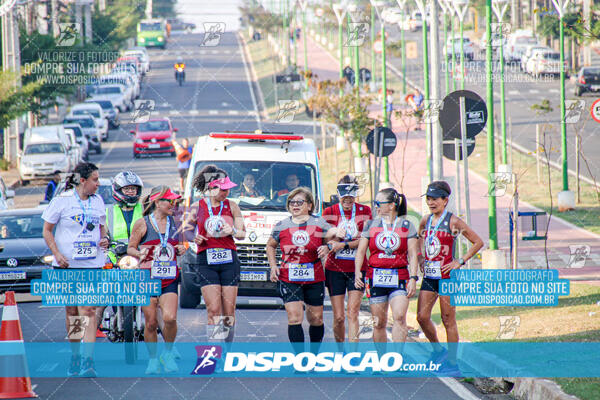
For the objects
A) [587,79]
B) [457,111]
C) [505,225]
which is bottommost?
[505,225]

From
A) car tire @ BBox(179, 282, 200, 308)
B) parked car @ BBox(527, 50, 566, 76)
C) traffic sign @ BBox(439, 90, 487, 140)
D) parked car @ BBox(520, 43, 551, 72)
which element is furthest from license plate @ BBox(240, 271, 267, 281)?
parked car @ BBox(520, 43, 551, 72)

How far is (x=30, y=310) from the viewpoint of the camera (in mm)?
15914

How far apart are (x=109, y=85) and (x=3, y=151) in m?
12.7

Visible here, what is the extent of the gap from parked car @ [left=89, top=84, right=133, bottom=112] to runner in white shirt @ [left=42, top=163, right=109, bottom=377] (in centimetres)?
4631

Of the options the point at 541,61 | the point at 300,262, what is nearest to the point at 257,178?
the point at 300,262

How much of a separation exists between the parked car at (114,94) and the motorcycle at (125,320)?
45832 millimetres

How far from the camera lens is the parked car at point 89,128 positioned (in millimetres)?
47562

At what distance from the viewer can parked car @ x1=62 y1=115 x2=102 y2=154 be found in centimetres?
4756

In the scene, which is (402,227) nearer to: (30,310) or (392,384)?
(392,384)

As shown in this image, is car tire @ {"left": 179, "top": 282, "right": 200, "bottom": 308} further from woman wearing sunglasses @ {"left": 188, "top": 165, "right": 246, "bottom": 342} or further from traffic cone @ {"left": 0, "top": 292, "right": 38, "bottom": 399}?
traffic cone @ {"left": 0, "top": 292, "right": 38, "bottom": 399}

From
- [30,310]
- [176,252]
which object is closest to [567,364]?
[176,252]

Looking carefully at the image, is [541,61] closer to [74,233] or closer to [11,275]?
[11,275]

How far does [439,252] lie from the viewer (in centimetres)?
1073

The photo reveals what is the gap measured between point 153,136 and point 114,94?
13.8m
